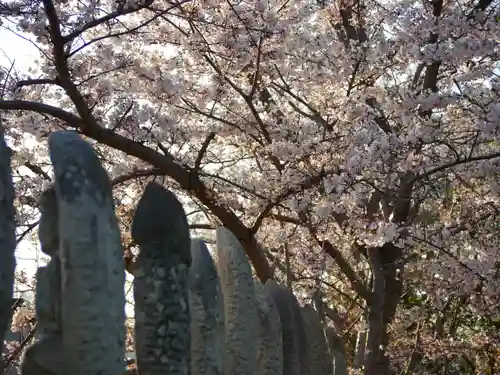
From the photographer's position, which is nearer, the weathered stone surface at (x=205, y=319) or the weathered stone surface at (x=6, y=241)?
the weathered stone surface at (x=6, y=241)

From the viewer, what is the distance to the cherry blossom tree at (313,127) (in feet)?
18.5

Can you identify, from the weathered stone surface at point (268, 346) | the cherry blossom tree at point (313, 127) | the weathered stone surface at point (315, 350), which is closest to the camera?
the weathered stone surface at point (268, 346)

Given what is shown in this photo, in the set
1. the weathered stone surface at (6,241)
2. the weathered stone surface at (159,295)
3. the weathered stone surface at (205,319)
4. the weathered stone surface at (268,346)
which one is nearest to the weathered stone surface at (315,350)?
the weathered stone surface at (268,346)

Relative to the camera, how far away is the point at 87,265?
179 cm

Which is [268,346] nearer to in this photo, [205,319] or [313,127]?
[205,319]

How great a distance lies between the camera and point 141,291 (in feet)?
6.61

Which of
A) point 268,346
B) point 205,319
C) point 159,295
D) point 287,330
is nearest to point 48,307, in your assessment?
point 159,295

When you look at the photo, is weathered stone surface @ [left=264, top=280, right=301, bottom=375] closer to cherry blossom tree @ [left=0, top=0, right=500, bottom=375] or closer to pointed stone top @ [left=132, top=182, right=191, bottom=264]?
pointed stone top @ [left=132, top=182, right=191, bottom=264]

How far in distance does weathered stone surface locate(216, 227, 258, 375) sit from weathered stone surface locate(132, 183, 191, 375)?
21.3 inches

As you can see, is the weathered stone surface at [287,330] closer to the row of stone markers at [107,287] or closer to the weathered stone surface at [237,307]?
the weathered stone surface at [237,307]

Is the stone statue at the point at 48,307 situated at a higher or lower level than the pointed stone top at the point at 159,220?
lower

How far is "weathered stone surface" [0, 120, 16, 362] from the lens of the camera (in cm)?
165

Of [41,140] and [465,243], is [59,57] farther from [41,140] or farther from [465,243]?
[465,243]

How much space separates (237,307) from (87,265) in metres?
0.93
